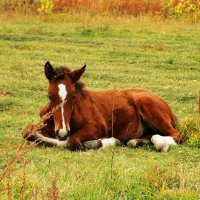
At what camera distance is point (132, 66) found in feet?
52.2

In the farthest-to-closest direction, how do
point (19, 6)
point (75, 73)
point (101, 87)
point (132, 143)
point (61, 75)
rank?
point (19, 6) < point (101, 87) < point (132, 143) < point (75, 73) < point (61, 75)

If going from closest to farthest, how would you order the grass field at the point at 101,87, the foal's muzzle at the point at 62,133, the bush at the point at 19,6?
the grass field at the point at 101,87, the foal's muzzle at the point at 62,133, the bush at the point at 19,6

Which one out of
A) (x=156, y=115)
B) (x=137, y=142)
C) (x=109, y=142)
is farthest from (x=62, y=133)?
(x=156, y=115)

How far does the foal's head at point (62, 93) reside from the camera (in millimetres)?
7139

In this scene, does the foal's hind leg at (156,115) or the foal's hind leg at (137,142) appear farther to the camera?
the foal's hind leg at (156,115)

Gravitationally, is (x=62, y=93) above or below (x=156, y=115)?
above

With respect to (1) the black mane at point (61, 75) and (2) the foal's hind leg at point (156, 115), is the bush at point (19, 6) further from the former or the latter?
(1) the black mane at point (61, 75)

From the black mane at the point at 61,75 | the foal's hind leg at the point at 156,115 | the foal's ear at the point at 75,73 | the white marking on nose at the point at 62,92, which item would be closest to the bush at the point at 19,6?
the foal's hind leg at the point at 156,115

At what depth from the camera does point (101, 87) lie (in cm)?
1291

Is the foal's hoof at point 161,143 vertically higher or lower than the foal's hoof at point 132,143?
higher

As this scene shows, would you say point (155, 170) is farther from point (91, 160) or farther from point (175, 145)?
point (175, 145)

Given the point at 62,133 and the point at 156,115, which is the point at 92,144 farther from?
the point at 156,115

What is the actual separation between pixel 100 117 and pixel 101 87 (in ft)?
16.5

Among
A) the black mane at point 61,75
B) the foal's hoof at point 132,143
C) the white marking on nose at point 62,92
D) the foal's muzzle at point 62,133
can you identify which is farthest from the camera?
the foal's hoof at point 132,143
